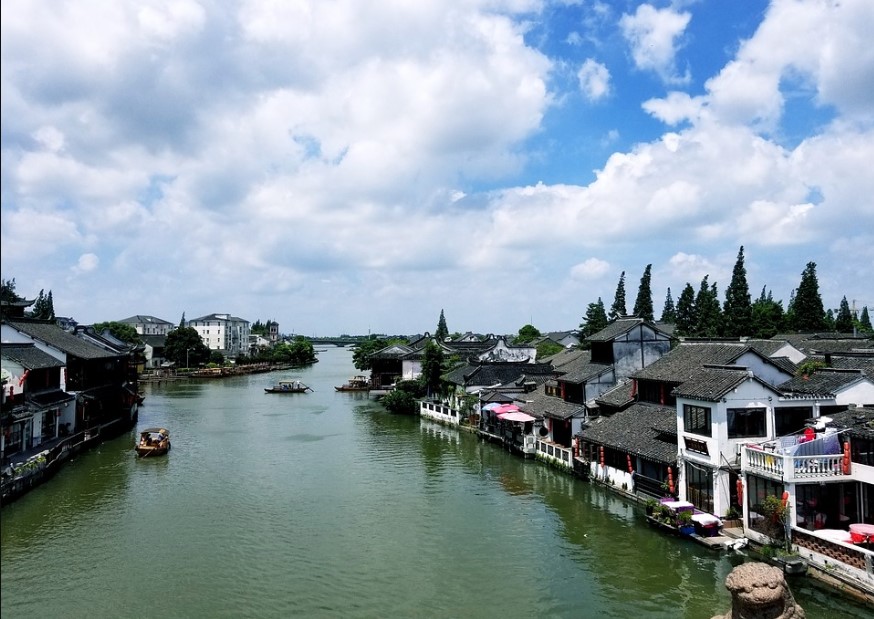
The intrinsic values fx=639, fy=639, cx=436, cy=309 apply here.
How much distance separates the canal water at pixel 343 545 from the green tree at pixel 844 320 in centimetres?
6474

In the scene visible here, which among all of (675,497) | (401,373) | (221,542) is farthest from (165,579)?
(401,373)

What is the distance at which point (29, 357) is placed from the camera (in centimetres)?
3706

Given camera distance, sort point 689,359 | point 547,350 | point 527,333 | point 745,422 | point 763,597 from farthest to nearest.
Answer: point 527,333
point 547,350
point 689,359
point 745,422
point 763,597

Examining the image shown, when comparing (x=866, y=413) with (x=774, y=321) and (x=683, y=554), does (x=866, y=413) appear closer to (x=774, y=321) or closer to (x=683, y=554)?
(x=683, y=554)

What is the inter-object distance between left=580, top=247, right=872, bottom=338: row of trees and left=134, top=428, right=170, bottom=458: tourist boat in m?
39.4

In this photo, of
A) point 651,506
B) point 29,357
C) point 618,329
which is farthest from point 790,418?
point 29,357

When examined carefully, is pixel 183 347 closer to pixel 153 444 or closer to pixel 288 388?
pixel 288 388

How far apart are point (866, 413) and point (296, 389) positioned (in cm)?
6688

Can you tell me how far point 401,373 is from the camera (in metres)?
76.8

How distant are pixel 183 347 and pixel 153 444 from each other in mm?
75914

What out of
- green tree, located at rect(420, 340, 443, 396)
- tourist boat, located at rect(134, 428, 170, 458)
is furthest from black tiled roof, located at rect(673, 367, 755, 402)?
green tree, located at rect(420, 340, 443, 396)

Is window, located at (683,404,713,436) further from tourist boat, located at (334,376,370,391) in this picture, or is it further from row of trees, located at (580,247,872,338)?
tourist boat, located at (334,376,370,391)

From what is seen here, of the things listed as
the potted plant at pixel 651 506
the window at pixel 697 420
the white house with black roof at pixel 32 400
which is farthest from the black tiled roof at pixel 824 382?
the white house with black roof at pixel 32 400

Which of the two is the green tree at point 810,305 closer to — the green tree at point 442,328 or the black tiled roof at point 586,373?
the black tiled roof at point 586,373
